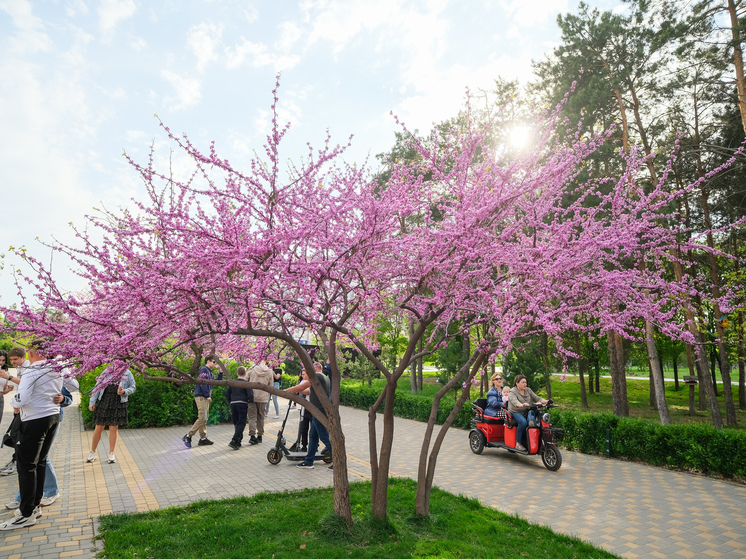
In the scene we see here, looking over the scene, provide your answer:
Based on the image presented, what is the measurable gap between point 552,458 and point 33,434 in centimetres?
804

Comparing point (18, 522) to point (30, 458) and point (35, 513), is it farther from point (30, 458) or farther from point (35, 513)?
point (30, 458)

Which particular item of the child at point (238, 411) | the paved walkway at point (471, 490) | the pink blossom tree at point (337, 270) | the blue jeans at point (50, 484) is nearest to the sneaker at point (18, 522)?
the paved walkway at point (471, 490)

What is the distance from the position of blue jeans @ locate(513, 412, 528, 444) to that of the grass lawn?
3.32 m

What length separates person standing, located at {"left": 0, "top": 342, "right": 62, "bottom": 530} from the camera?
5.14 m

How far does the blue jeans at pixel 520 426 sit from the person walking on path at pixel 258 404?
17.4 feet

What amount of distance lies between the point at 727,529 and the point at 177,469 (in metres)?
7.98

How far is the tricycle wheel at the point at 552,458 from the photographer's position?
27.7 ft

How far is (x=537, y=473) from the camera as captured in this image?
834cm

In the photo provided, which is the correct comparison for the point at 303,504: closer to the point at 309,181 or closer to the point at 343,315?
the point at 343,315

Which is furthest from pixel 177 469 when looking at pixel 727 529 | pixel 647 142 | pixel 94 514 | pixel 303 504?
pixel 647 142

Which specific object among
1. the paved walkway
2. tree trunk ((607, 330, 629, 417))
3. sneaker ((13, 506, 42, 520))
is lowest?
the paved walkway

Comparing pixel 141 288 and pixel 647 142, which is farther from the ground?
pixel 647 142

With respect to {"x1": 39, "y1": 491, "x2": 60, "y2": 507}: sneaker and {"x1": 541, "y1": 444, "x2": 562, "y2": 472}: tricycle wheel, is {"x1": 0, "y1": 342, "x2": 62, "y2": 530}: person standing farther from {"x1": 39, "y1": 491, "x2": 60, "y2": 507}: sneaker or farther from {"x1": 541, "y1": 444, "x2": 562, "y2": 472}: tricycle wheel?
{"x1": 541, "y1": 444, "x2": 562, "y2": 472}: tricycle wheel

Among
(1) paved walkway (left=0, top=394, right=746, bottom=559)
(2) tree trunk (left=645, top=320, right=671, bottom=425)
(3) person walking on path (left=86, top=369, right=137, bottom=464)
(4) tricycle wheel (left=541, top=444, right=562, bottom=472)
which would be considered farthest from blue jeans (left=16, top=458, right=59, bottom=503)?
(2) tree trunk (left=645, top=320, right=671, bottom=425)
